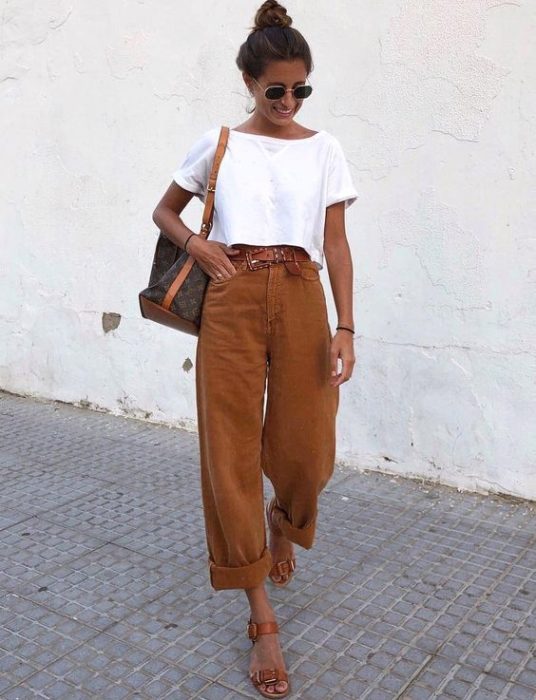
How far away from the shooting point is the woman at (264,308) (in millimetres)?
2107

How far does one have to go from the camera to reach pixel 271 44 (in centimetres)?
204

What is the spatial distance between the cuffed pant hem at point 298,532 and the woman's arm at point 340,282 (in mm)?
527

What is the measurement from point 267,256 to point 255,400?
0.41m

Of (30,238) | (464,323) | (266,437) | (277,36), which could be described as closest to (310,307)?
(266,437)

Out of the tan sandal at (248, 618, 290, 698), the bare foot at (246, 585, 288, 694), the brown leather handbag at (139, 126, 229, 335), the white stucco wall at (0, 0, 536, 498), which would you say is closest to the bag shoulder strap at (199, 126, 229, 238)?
the brown leather handbag at (139, 126, 229, 335)

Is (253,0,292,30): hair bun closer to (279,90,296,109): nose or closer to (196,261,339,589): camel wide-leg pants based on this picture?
(279,90,296,109): nose

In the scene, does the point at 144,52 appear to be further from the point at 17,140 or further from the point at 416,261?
the point at 416,261

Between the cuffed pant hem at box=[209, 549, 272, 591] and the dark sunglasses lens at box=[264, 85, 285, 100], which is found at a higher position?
the dark sunglasses lens at box=[264, 85, 285, 100]

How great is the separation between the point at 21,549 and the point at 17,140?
2999mm

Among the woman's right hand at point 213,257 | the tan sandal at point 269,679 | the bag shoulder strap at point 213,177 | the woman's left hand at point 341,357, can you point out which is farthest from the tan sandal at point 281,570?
the bag shoulder strap at point 213,177

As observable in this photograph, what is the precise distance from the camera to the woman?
211 cm

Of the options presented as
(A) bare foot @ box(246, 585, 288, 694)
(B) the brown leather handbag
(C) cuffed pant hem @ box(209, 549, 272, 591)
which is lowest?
(A) bare foot @ box(246, 585, 288, 694)

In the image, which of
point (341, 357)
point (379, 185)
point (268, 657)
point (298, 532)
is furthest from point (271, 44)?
point (268, 657)

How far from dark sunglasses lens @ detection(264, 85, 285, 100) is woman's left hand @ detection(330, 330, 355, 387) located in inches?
27.1
